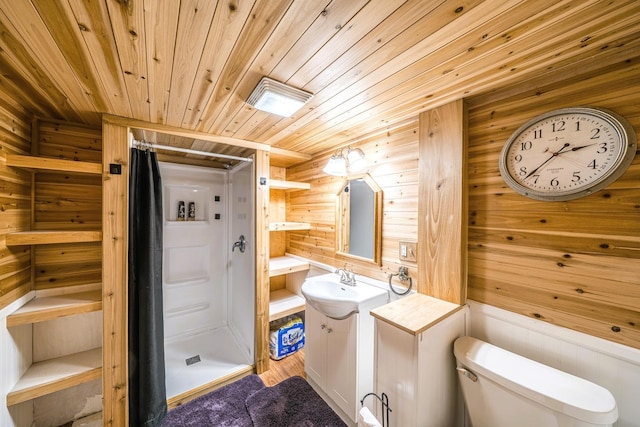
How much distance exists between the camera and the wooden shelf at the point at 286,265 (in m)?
2.37

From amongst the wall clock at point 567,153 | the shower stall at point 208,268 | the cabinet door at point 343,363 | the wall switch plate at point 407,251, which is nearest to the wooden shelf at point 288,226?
the shower stall at point 208,268

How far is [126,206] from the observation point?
157cm

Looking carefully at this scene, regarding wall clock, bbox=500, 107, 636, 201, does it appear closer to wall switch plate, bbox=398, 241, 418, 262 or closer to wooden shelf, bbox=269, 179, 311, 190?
wall switch plate, bbox=398, 241, 418, 262

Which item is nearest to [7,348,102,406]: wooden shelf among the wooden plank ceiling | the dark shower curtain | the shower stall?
the dark shower curtain

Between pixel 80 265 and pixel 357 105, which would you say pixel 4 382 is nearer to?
pixel 80 265

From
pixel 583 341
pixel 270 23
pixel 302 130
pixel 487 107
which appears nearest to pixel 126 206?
pixel 302 130

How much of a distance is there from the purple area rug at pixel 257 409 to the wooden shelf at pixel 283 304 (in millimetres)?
567

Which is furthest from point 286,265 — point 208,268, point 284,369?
point 208,268

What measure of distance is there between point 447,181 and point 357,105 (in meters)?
0.76

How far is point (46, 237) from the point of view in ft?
4.42

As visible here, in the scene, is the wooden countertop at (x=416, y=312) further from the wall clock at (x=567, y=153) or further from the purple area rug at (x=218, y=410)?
the purple area rug at (x=218, y=410)

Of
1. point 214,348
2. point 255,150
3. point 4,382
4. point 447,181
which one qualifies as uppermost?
point 255,150

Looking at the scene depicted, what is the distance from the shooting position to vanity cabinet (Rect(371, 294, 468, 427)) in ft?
3.88

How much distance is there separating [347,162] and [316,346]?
5.37ft
